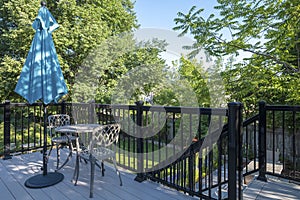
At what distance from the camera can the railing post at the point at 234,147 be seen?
1.86m

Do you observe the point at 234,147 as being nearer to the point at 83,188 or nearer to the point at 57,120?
the point at 83,188

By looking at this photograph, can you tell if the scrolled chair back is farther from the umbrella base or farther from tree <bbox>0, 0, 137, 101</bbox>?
tree <bbox>0, 0, 137, 101</bbox>

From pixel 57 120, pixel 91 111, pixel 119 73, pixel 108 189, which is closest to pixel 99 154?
pixel 108 189

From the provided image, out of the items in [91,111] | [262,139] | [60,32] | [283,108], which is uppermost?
[60,32]

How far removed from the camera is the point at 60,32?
26.6ft

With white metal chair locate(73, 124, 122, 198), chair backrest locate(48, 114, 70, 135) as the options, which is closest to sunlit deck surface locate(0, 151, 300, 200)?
white metal chair locate(73, 124, 122, 198)

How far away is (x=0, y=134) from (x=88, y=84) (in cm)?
391

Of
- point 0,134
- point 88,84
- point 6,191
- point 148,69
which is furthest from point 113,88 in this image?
point 6,191

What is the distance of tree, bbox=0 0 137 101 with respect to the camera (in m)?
7.69

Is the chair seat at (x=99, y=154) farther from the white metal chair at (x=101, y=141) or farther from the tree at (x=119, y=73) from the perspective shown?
the tree at (x=119, y=73)

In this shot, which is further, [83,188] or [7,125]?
[7,125]

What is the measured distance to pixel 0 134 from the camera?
7.73 m

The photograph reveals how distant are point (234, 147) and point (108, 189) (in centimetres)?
168

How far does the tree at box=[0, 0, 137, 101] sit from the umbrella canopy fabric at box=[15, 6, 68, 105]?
5794mm
